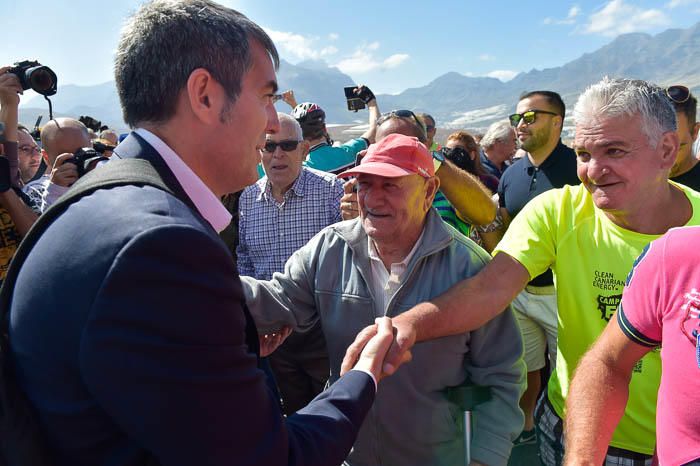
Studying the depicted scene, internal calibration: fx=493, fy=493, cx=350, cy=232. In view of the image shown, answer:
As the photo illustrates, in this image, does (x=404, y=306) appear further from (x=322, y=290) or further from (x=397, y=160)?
(x=397, y=160)

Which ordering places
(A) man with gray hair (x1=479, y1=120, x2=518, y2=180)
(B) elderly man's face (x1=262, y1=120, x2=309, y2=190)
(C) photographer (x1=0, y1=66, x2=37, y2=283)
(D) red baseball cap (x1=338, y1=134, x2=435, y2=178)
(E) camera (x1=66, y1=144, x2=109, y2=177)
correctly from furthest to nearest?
(A) man with gray hair (x1=479, y1=120, x2=518, y2=180) < (B) elderly man's face (x1=262, y1=120, x2=309, y2=190) < (E) camera (x1=66, y1=144, x2=109, y2=177) < (C) photographer (x1=0, y1=66, x2=37, y2=283) < (D) red baseball cap (x1=338, y1=134, x2=435, y2=178)

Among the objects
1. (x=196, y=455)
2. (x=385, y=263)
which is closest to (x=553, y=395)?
(x=385, y=263)

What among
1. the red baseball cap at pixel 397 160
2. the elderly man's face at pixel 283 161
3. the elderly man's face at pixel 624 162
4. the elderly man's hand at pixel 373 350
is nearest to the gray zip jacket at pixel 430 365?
the red baseball cap at pixel 397 160

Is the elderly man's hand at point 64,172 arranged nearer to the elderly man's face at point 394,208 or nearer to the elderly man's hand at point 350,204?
the elderly man's hand at point 350,204

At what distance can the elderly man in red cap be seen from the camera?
1.99m

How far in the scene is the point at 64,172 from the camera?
11.0 ft

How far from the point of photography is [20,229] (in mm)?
3252

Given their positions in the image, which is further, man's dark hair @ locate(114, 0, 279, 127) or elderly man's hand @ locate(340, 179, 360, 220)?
elderly man's hand @ locate(340, 179, 360, 220)

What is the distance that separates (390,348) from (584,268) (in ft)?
3.08

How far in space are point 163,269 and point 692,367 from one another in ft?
4.31

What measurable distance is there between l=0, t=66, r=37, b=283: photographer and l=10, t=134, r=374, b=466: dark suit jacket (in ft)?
8.11

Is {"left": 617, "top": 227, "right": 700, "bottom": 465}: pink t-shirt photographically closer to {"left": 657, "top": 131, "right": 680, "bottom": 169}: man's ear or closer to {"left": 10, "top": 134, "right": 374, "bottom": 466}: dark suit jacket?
{"left": 657, "top": 131, "right": 680, "bottom": 169}: man's ear

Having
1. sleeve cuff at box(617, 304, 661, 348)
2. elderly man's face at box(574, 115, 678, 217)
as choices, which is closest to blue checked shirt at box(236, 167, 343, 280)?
elderly man's face at box(574, 115, 678, 217)

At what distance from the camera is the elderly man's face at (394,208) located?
2107 mm
